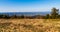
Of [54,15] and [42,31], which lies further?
[54,15]

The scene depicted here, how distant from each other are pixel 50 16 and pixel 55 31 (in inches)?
629

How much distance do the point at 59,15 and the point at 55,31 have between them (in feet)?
53.9

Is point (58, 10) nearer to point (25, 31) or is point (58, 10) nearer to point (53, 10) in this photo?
point (53, 10)

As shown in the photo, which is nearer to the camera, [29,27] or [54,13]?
[29,27]

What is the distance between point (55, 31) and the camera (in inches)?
385

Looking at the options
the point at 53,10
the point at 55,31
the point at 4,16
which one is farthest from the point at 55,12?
the point at 55,31

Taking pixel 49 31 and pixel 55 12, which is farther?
pixel 55 12

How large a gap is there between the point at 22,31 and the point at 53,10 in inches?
717

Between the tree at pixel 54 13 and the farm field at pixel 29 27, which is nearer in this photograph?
the farm field at pixel 29 27

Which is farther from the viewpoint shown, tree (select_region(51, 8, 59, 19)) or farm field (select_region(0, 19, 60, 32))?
tree (select_region(51, 8, 59, 19))

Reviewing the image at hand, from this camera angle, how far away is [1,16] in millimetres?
25672

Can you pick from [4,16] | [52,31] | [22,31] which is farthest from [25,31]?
[4,16]

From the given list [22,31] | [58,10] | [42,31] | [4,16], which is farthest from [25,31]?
[58,10]

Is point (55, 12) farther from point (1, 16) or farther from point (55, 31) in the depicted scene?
point (55, 31)
